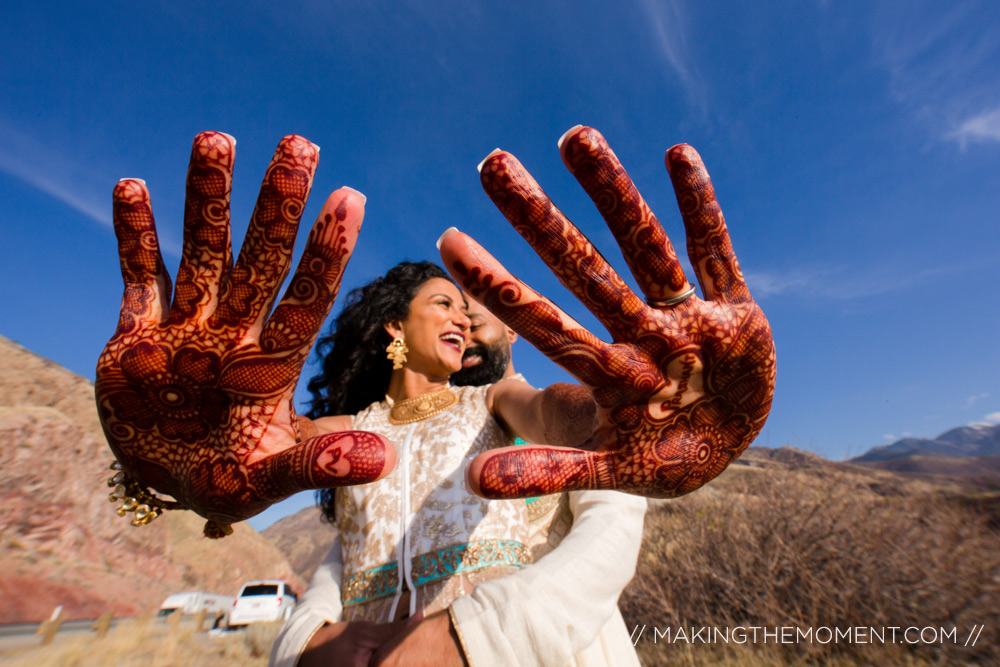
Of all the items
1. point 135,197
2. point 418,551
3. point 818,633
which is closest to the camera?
point 135,197

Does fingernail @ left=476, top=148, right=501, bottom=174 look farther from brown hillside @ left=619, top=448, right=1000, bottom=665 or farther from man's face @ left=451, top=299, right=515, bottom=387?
brown hillside @ left=619, top=448, right=1000, bottom=665

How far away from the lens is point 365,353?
3.35 meters

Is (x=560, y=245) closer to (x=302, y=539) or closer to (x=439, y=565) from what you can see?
(x=439, y=565)

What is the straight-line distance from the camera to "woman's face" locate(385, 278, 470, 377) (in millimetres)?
2801

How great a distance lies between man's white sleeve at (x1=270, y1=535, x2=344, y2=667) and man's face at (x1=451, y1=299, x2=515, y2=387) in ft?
5.27

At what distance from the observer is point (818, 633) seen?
575 centimetres

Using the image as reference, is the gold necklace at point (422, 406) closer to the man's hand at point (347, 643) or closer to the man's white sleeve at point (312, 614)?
the man's white sleeve at point (312, 614)

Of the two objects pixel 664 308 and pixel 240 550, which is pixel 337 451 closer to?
pixel 664 308

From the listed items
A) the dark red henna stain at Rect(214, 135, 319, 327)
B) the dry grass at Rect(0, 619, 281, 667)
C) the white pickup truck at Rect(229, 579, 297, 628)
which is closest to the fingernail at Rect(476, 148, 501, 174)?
the dark red henna stain at Rect(214, 135, 319, 327)

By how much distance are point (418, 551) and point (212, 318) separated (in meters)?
1.24

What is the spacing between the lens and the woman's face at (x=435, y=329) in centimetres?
280

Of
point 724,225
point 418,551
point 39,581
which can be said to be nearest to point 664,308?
point 724,225

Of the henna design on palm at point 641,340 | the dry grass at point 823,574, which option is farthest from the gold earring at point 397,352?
the dry grass at point 823,574

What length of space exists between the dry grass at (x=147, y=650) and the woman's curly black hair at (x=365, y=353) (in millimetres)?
8031
